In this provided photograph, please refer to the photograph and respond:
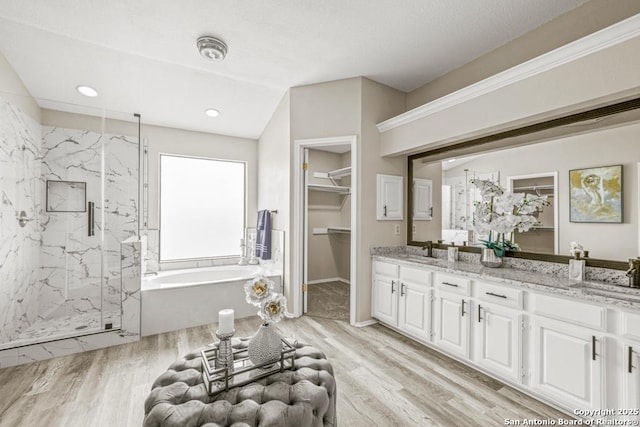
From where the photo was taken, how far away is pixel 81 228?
313cm

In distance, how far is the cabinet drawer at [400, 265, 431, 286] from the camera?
8.57 feet

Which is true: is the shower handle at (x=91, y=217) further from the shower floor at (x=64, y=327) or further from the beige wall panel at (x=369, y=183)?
the beige wall panel at (x=369, y=183)

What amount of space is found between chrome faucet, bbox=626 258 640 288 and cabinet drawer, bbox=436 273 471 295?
0.92 m

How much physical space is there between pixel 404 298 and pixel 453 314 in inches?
21.2

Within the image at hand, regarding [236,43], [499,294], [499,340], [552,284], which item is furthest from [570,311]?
[236,43]

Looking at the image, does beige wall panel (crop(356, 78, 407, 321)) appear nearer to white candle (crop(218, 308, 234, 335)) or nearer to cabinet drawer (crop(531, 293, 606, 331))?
cabinet drawer (crop(531, 293, 606, 331))

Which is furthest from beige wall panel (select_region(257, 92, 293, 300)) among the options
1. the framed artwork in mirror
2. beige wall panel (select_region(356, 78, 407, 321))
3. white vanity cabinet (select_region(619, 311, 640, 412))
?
white vanity cabinet (select_region(619, 311, 640, 412))

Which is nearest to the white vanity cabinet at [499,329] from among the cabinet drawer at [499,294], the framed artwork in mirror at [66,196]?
the cabinet drawer at [499,294]

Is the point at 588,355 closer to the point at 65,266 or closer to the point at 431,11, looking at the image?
the point at 431,11

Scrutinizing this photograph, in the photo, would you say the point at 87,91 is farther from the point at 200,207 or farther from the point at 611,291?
the point at 611,291

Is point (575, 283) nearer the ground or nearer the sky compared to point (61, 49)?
nearer the ground

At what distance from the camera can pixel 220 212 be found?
442cm

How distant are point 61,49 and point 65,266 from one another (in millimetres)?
2250

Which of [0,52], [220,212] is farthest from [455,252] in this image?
[0,52]
